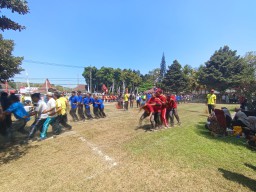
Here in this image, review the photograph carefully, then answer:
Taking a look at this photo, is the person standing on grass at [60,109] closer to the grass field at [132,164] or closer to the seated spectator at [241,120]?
the grass field at [132,164]

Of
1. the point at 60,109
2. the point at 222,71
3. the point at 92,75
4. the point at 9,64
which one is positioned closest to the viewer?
the point at 60,109

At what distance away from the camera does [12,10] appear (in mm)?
6215

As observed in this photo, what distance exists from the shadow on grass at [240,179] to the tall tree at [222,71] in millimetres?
40286

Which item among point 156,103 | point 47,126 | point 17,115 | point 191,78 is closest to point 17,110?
point 17,115

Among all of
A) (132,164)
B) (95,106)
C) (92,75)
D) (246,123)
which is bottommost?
(132,164)

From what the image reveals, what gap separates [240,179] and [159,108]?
15.8 feet

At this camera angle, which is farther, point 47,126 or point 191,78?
point 191,78

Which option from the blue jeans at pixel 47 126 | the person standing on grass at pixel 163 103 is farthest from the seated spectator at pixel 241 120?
the blue jeans at pixel 47 126

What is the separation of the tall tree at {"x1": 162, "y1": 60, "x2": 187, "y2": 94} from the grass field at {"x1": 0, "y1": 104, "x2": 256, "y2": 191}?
157ft

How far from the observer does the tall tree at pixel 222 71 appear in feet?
135

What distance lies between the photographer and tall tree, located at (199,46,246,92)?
41.3 m

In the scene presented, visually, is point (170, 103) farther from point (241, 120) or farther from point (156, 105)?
point (241, 120)

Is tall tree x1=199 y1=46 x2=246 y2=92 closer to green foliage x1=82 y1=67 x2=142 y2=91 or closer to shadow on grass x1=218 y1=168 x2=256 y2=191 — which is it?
green foliage x1=82 y1=67 x2=142 y2=91

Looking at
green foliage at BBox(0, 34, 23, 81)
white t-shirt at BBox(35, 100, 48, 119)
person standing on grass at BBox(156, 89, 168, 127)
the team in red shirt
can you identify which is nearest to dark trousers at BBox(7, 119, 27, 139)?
white t-shirt at BBox(35, 100, 48, 119)
